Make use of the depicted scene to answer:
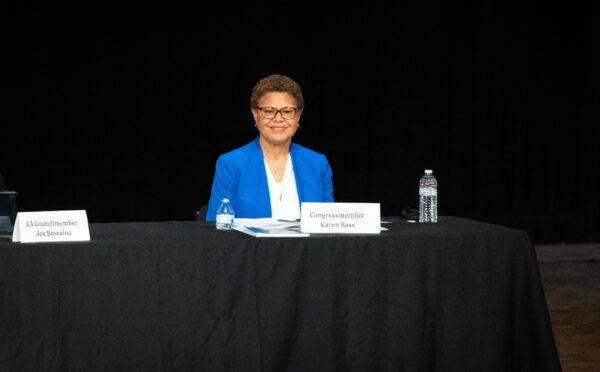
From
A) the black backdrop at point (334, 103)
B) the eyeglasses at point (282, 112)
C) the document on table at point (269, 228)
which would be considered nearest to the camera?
the document on table at point (269, 228)

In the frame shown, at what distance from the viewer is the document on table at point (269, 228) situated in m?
2.33

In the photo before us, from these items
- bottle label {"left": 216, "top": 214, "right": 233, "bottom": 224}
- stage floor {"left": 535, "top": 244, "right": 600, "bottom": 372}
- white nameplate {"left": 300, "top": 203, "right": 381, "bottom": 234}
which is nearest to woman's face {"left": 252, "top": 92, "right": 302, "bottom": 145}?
bottle label {"left": 216, "top": 214, "right": 233, "bottom": 224}

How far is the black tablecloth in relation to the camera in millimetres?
2170

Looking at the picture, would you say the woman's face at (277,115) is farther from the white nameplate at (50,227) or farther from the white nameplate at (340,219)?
the white nameplate at (50,227)

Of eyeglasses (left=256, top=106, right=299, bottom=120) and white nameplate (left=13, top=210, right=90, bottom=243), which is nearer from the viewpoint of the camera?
white nameplate (left=13, top=210, right=90, bottom=243)

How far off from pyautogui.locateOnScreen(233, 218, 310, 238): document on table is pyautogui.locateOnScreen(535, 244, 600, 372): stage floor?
5.18 feet

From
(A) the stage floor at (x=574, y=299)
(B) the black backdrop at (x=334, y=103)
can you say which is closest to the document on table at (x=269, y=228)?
(A) the stage floor at (x=574, y=299)

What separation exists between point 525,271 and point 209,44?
3.87 m

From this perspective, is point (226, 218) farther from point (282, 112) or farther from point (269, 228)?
point (282, 112)

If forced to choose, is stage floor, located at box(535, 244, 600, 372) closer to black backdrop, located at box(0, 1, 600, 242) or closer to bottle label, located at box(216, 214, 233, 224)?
black backdrop, located at box(0, 1, 600, 242)

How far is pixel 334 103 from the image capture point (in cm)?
609

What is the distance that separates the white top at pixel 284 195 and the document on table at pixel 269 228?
12.6 inches

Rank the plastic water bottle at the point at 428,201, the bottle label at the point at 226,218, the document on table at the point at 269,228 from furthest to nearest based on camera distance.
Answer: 1. the plastic water bottle at the point at 428,201
2. the bottle label at the point at 226,218
3. the document on table at the point at 269,228

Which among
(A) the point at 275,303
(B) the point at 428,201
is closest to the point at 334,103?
(B) the point at 428,201
